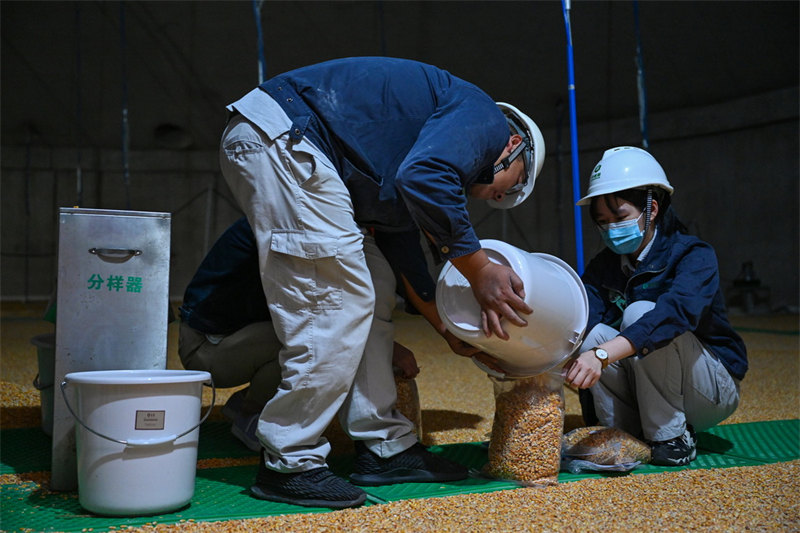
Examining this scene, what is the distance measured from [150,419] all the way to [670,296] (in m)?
1.47

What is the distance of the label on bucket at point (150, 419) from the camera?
66.0 inches

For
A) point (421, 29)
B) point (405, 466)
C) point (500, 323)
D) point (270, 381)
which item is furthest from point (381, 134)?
point (421, 29)

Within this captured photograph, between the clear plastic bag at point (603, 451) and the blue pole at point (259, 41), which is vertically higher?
the blue pole at point (259, 41)

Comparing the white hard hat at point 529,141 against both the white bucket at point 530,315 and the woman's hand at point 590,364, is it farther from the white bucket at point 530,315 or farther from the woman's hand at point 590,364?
the woman's hand at point 590,364

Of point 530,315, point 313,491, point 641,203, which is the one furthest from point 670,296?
point 313,491

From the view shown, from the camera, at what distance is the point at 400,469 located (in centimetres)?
202

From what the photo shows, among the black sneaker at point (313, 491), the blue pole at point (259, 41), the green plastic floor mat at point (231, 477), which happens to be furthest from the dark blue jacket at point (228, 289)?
the blue pole at point (259, 41)

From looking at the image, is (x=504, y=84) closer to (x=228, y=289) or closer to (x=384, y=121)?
(x=228, y=289)

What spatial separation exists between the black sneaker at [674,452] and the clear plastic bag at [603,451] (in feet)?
0.09

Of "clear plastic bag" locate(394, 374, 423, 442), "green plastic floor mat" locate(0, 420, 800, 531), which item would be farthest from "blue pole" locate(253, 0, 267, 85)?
"clear plastic bag" locate(394, 374, 423, 442)

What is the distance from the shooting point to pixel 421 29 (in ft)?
32.5

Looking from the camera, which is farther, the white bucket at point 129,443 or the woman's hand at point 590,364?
the woman's hand at point 590,364

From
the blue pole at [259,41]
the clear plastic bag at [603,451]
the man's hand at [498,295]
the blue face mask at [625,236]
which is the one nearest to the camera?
the man's hand at [498,295]

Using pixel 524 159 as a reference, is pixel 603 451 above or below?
below
